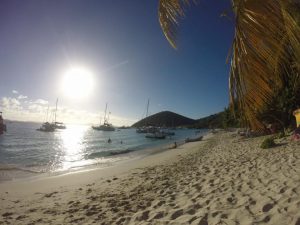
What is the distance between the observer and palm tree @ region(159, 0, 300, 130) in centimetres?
247

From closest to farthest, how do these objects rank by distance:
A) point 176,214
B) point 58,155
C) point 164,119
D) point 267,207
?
point 267,207
point 176,214
point 58,155
point 164,119

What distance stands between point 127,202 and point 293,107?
17.8m

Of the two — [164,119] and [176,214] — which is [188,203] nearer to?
[176,214]

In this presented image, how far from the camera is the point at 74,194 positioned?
927 cm

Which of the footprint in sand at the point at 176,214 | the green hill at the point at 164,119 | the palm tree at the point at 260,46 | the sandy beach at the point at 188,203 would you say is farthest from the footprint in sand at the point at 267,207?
the green hill at the point at 164,119

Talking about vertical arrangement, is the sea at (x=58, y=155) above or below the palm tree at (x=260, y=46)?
below

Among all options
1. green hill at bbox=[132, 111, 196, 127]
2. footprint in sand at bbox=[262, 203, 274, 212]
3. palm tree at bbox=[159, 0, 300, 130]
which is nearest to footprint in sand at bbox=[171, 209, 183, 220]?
footprint in sand at bbox=[262, 203, 274, 212]

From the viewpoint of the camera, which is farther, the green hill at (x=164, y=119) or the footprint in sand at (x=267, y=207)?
the green hill at (x=164, y=119)

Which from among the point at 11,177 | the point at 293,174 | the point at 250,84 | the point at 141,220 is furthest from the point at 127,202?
the point at 11,177

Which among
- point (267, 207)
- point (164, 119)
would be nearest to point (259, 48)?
point (267, 207)

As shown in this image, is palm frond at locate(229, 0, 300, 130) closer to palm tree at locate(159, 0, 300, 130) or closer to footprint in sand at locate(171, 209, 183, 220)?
palm tree at locate(159, 0, 300, 130)

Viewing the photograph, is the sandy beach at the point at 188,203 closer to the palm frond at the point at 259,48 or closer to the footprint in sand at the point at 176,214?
the footprint in sand at the point at 176,214

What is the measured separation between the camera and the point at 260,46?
8.21 ft

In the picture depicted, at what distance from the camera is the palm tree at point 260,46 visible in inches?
97.1
